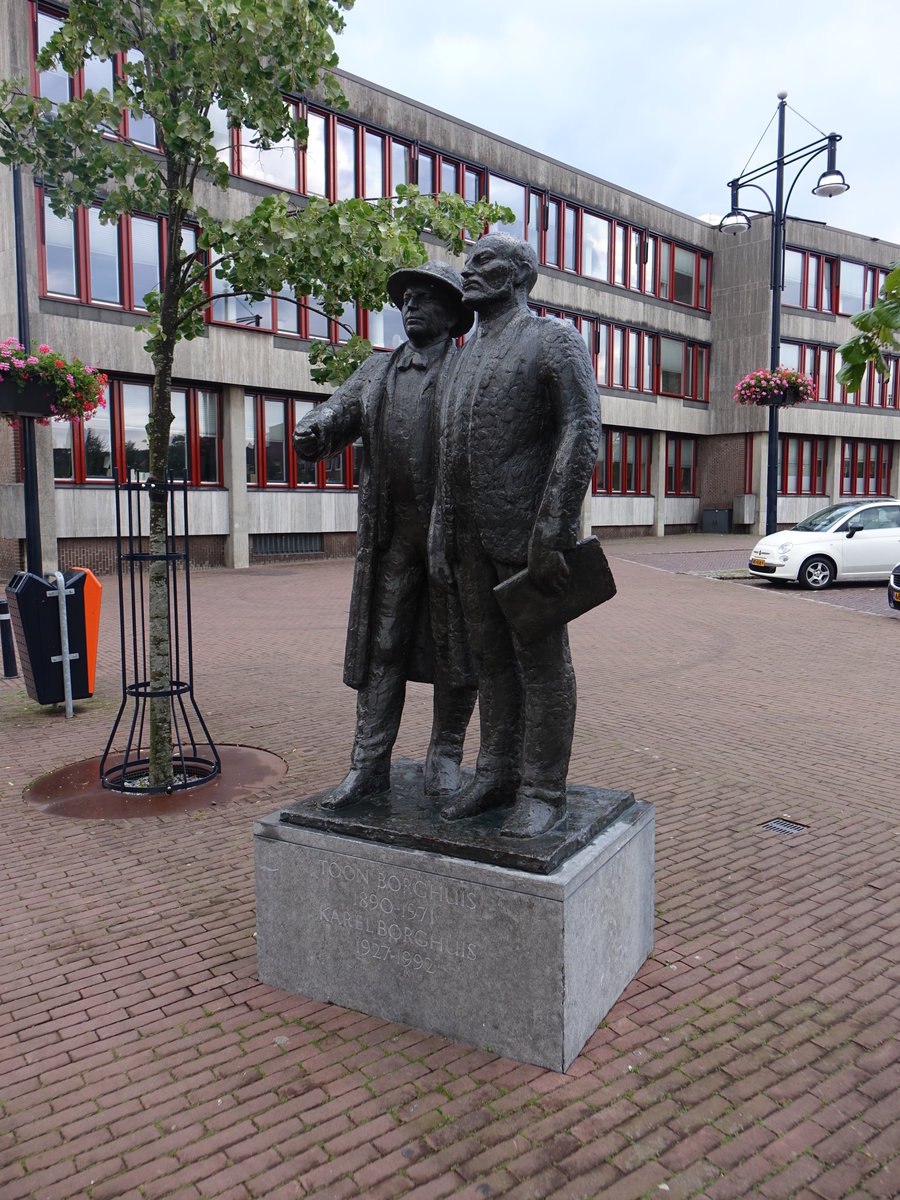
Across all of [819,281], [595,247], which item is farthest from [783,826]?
[819,281]

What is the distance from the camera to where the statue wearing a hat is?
368 cm

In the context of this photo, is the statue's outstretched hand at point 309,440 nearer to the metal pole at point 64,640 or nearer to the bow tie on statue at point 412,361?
the bow tie on statue at point 412,361

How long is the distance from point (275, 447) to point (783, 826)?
19957 millimetres

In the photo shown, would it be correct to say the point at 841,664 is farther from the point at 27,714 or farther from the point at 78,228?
the point at 78,228

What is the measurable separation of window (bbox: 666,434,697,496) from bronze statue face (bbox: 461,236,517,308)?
108ft

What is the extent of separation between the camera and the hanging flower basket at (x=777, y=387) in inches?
830

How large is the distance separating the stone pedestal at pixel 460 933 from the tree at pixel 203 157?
295cm

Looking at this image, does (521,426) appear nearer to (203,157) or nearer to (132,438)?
(203,157)

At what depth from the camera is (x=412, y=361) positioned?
146 inches

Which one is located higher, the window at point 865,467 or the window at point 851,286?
the window at point 851,286

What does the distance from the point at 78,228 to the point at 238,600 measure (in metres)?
8.76

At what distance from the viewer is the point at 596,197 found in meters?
31.3

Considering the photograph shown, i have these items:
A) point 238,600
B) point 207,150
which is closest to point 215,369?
point 238,600

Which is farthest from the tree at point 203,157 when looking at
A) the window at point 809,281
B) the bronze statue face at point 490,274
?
the window at point 809,281
